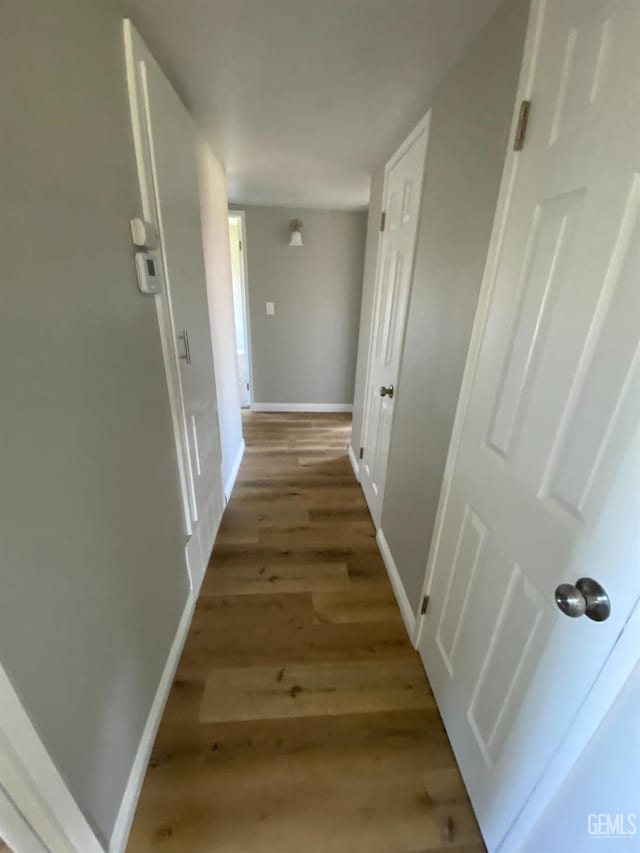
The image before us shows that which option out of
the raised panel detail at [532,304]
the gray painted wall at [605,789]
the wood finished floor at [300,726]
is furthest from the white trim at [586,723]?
the raised panel detail at [532,304]

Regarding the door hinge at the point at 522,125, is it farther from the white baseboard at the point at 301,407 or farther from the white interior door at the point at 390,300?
the white baseboard at the point at 301,407

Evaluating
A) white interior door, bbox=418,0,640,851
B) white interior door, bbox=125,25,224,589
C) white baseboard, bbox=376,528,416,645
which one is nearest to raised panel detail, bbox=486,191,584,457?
white interior door, bbox=418,0,640,851

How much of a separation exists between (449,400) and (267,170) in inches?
85.0

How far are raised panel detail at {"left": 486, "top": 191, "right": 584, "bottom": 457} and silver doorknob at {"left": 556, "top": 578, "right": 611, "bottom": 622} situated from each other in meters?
0.34

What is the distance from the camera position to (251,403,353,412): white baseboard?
4301 mm

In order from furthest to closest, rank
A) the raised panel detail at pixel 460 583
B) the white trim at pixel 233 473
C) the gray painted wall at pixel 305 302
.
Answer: the gray painted wall at pixel 305 302 < the white trim at pixel 233 473 < the raised panel detail at pixel 460 583

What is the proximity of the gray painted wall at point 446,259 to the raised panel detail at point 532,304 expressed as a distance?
0.71 ft

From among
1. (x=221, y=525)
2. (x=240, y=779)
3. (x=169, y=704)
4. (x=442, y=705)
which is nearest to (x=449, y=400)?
(x=442, y=705)

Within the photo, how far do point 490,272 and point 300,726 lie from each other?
5.31 ft

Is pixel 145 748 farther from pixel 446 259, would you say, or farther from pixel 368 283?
pixel 368 283

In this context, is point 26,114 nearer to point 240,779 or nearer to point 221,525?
point 240,779

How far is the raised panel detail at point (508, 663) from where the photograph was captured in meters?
0.82

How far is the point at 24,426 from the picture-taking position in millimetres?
631
